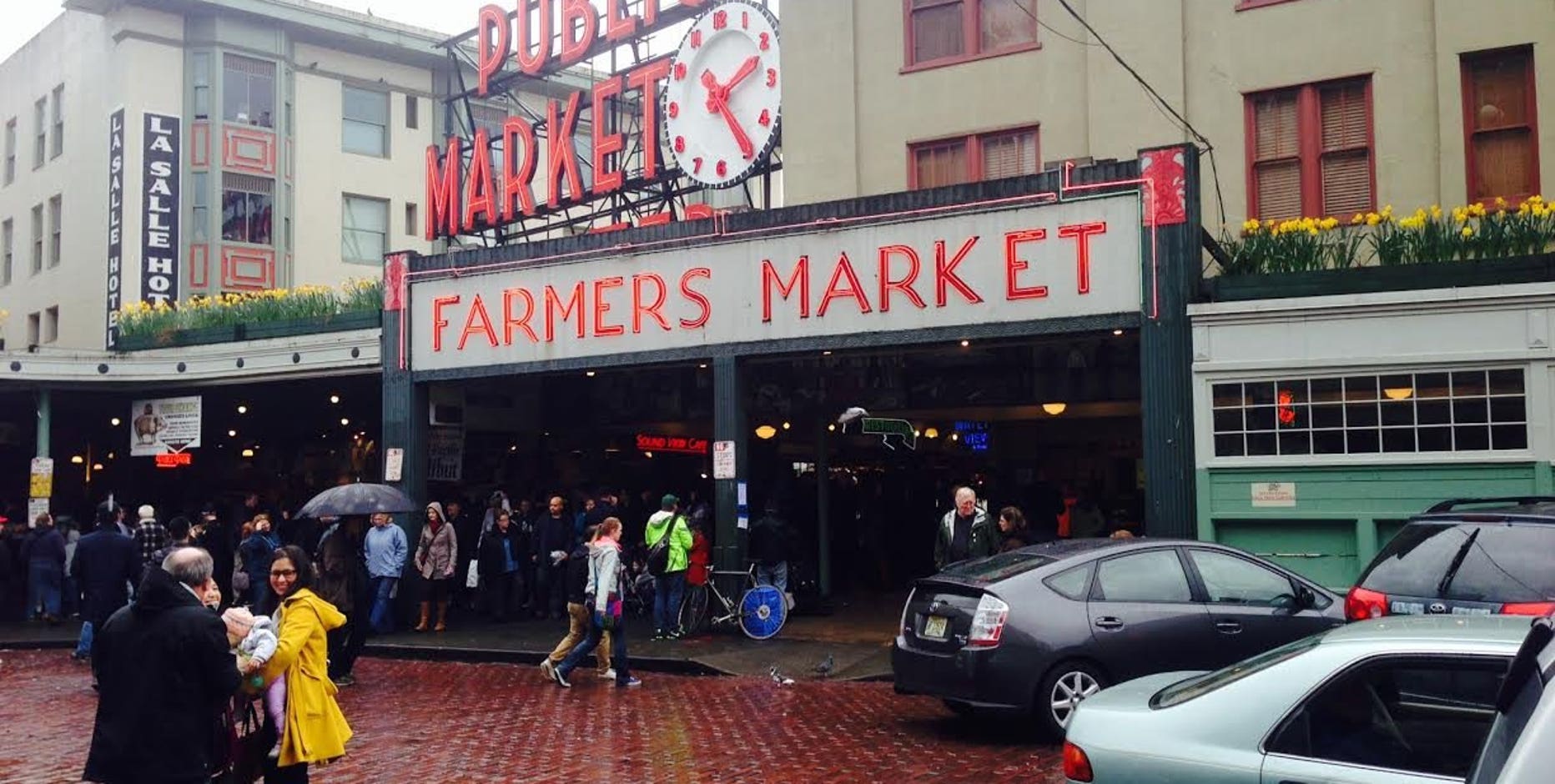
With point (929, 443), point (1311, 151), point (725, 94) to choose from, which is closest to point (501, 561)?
point (725, 94)

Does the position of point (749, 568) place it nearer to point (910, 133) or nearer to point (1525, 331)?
point (910, 133)

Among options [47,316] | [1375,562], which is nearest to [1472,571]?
[1375,562]

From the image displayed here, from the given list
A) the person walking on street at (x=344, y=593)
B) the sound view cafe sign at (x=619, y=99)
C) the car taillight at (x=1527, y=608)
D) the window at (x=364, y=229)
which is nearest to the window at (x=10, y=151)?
the window at (x=364, y=229)

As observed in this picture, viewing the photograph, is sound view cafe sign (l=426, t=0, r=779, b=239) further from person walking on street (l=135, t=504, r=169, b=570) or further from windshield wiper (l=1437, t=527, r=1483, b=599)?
windshield wiper (l=1437, t=527, r=1483, b=599)

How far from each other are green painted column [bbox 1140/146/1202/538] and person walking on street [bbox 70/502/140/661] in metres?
11.4

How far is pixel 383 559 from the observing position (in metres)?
18.7

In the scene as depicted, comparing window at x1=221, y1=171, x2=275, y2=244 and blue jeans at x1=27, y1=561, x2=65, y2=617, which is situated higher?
window at x1=221, y1=171, x2=275, y2=244

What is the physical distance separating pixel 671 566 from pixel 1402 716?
1336 centimetres

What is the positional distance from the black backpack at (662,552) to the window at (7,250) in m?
27.5

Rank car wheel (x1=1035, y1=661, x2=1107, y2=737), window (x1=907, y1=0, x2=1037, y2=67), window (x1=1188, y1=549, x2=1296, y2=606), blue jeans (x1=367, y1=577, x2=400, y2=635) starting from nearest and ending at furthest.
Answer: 1. car wheel (x1=1035, y1=661, x2=1107, y2=737)
2. window (x1=1188, y1=549, x2=1296, y2=606)
3. blue jeans (x1=367, y1=577, x2=400, y2=635)
4. window (x1=907, y1=0, x2=1037, y2=67)

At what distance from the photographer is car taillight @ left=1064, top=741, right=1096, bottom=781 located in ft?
19.8

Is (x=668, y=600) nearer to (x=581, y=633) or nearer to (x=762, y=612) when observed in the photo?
(x=762, y=612)

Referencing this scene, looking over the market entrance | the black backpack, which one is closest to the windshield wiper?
the market entrance

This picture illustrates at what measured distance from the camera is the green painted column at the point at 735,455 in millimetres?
18859
